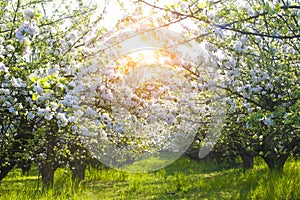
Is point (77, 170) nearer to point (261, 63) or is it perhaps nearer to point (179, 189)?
point (179, 189)

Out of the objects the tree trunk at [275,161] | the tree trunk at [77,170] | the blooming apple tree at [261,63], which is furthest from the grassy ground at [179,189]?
the blooming apple tree at [261,63]

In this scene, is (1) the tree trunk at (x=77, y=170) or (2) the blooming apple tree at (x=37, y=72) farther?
(1) the tree trunk at (x=77, y=170)

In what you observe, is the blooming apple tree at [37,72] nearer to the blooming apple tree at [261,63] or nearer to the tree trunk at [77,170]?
the blooming apple tree at [261,63]

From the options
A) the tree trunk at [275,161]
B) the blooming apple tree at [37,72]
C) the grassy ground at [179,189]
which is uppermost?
the blooming apple tree at [37,72]

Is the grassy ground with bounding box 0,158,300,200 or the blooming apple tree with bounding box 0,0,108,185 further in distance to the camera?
the grassy ground with bounding box 0,158,300,200

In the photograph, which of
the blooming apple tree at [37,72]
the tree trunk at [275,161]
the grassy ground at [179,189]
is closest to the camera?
the blooming apple tree at [37,72]

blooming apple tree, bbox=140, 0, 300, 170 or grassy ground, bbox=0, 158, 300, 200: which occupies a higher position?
blooming apple tree, bbox=140, 0, 300, 170

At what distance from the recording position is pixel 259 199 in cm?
718

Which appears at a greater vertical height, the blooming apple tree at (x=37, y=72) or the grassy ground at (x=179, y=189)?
the blooming apple tree at (x=37, y=72)

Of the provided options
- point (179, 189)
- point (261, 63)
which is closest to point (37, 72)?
point (261, 63)

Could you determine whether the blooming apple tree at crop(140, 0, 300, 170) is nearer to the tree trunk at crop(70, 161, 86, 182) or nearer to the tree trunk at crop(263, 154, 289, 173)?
the tree trunk at crop(263, 154, 289, 173)

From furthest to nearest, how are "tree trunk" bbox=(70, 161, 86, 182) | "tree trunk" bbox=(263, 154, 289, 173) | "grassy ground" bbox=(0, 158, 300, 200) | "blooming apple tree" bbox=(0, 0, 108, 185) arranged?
"tree trunk" bbox=(70, 161, 86, 182) → "tree trunk" bbox=(263, 154, 289, 173) → "grassy ground" bbox=(0, 158, 300, 200) → "blooming apple tree" bbox=(0, 0, 108, 185)

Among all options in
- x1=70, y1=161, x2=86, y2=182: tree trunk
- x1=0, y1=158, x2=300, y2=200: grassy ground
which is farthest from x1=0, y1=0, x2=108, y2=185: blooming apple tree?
x1=70, y1=161, x2=86, y2=182: tree trunk

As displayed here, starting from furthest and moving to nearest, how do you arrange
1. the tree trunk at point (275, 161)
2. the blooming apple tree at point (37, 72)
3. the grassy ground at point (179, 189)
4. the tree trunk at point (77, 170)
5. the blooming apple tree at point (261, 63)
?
1. the tree trunk at point (77, 170)
2. the tree trunk at point (275, 161)
3. the grassy ground at point (179, 189)
4. the blooming apple tree at point (261, 63)
5. the blooming apple tree at point (37, 72)
